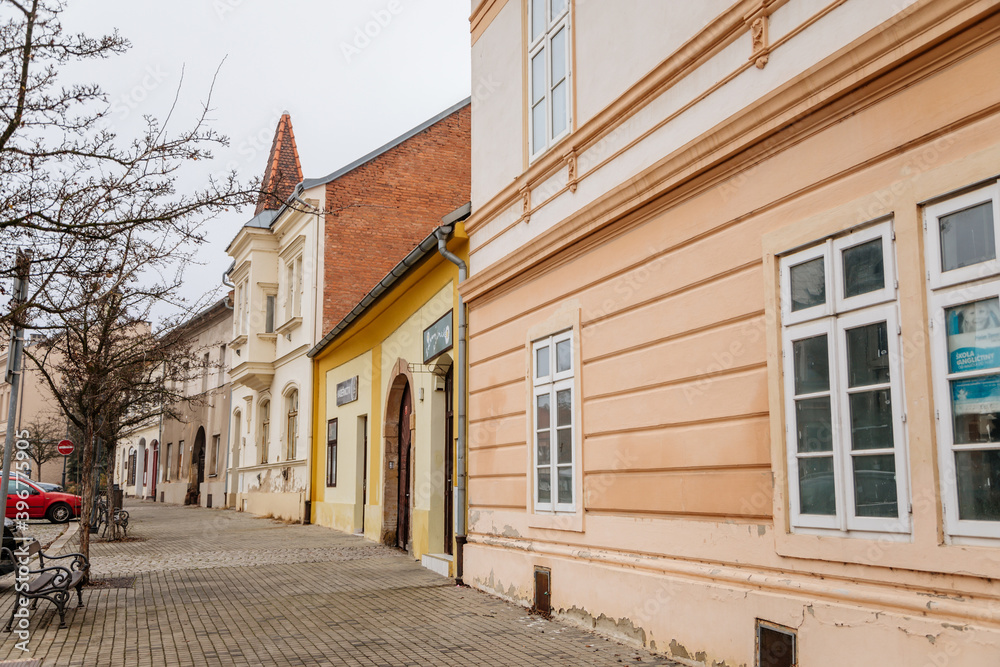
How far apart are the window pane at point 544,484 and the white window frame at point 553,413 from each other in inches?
1.1

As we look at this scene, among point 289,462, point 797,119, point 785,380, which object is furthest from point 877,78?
point 289,462

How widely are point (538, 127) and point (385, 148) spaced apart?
13948mm

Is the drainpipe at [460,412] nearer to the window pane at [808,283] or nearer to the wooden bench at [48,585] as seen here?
the wooden bench at [48,585]

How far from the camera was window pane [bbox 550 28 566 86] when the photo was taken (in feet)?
30.2

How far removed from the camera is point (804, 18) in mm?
5738

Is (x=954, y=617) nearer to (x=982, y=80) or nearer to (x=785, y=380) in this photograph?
(x=785, y=380)

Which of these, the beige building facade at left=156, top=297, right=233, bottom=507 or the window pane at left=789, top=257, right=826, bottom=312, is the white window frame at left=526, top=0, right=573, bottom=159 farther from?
the beige building facade at left=156, top=297, right=233, bottom=507

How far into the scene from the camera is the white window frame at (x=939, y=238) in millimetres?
4398

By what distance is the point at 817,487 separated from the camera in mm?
5453

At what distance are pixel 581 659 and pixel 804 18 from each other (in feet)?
15.8

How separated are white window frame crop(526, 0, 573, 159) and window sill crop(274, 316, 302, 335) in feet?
48.9

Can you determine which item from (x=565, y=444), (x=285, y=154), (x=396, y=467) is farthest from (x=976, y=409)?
(x=285, y=154)

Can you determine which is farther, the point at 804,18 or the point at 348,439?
the point at 348,439

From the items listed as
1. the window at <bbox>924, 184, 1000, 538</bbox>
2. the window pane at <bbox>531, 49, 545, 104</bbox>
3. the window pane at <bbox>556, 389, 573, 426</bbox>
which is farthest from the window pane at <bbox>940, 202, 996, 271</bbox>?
the window pane at <bbox>531, 49, 545, 104</bbox>
